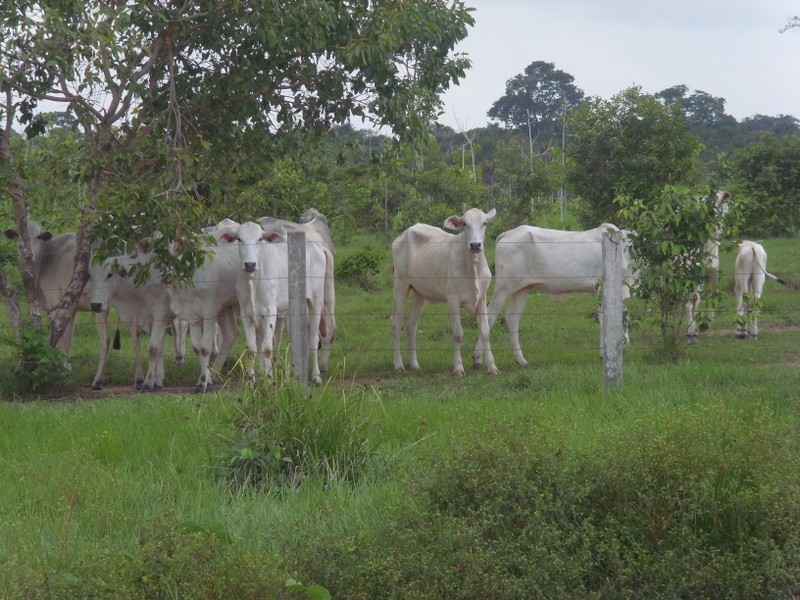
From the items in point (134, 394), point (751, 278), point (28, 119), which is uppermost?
point (28, 119)

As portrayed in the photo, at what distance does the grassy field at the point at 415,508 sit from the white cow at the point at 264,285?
333cm

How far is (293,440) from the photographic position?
6586mm

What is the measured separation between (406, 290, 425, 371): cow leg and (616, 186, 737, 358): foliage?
2.93 meters

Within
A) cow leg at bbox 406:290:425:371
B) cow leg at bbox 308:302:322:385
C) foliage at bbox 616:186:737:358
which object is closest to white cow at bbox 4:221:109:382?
cow leg at bbox 308:302:322:385

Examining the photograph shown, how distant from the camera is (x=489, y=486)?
17.2ft

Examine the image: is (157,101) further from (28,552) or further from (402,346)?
(28,552)

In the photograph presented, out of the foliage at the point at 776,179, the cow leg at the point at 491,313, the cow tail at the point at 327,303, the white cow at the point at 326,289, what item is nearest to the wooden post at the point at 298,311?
the white cow at the point at 326,289

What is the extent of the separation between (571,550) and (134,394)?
22.9 feet

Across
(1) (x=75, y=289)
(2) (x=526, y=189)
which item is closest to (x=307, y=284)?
(1) (x=75, y=289)

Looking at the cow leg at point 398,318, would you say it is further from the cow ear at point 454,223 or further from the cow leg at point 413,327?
the cow ear at point 454,223

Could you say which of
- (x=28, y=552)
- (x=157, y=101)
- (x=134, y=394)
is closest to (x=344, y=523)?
(x=28, y=552)

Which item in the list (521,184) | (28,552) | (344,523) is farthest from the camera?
(521,184)

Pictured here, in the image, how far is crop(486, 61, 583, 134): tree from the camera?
216 feet

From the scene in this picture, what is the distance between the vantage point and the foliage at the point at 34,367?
1073 cm
